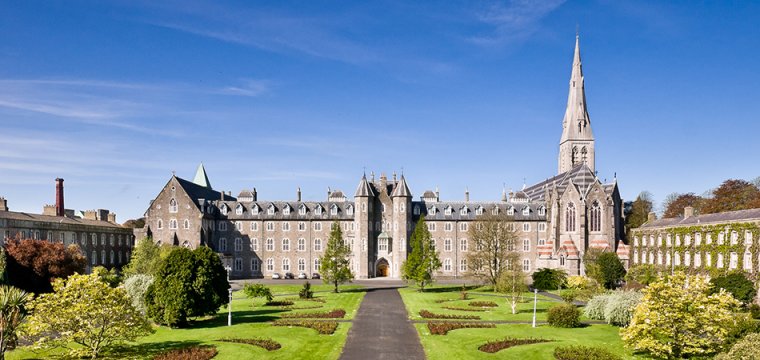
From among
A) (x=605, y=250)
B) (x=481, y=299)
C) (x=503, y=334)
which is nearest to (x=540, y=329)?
(x=503, y=334)

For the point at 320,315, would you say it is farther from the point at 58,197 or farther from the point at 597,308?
the point at 58,197

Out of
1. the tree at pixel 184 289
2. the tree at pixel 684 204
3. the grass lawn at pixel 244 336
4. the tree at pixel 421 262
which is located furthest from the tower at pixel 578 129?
the tree at pixel 184 289

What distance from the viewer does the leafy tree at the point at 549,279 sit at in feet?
224

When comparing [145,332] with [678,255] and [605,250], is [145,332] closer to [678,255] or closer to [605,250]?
[678,255]

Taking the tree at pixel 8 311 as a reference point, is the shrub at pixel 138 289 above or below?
below

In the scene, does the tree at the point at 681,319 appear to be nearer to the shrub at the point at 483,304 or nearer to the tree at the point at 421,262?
the shrub at the point at 483,304

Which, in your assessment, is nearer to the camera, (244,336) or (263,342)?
(263,342)

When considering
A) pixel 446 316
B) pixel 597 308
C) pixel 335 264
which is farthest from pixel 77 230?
pixel 597 308

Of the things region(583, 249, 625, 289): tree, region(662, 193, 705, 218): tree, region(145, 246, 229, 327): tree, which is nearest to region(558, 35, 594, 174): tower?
region(662, 193, 705, 218): tree

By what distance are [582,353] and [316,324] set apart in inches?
727

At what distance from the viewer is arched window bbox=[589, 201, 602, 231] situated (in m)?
83.2

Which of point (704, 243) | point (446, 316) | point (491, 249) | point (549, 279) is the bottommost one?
point (549, 279)

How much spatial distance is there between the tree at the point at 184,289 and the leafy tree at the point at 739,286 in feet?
142

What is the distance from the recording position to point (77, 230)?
237 feet
